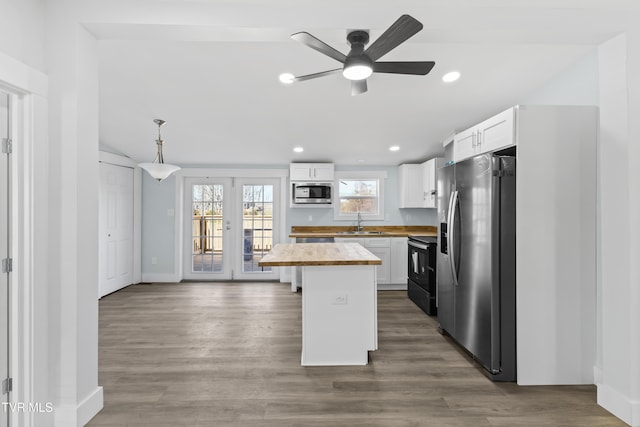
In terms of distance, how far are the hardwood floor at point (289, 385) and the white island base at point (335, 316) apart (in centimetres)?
13

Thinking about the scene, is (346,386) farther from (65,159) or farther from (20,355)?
(65,159)

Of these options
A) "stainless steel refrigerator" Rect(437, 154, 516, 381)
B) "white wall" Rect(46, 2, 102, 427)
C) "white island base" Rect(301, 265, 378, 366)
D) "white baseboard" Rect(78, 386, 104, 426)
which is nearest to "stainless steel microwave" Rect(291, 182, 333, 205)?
"stainless steel refrigerator" Rect(437, 154, 516, 381)

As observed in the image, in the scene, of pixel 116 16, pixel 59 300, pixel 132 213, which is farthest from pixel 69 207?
pixel 132 213

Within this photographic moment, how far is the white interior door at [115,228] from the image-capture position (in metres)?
4.68

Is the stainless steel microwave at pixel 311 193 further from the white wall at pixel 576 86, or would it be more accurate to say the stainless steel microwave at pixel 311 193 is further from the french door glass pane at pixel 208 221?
the white wall at pixel 576 86

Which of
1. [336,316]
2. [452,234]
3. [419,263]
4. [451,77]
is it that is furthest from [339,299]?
[451,77]

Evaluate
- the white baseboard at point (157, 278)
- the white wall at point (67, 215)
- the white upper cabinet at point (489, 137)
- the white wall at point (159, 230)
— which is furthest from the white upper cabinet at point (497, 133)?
the white baseboard at point (157, 278)

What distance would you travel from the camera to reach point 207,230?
568 cm

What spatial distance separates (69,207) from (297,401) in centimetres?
175

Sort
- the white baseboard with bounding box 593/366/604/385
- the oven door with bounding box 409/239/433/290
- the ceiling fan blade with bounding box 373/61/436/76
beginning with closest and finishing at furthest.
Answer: the ceiling fan blade with bounding box 373/61/436/76 < the white baseboard with bounding box 593/366/604/385 < the oven door with bounding box 409/239/433/290

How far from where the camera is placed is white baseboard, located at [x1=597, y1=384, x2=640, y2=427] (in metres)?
1.87

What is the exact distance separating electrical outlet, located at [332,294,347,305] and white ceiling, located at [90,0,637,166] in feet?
5.99

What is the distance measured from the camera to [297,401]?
6.79ft

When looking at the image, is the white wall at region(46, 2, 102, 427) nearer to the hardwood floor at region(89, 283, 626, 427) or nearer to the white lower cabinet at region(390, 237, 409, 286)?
the hardwood floor at region(89, 283, 626, 427)
